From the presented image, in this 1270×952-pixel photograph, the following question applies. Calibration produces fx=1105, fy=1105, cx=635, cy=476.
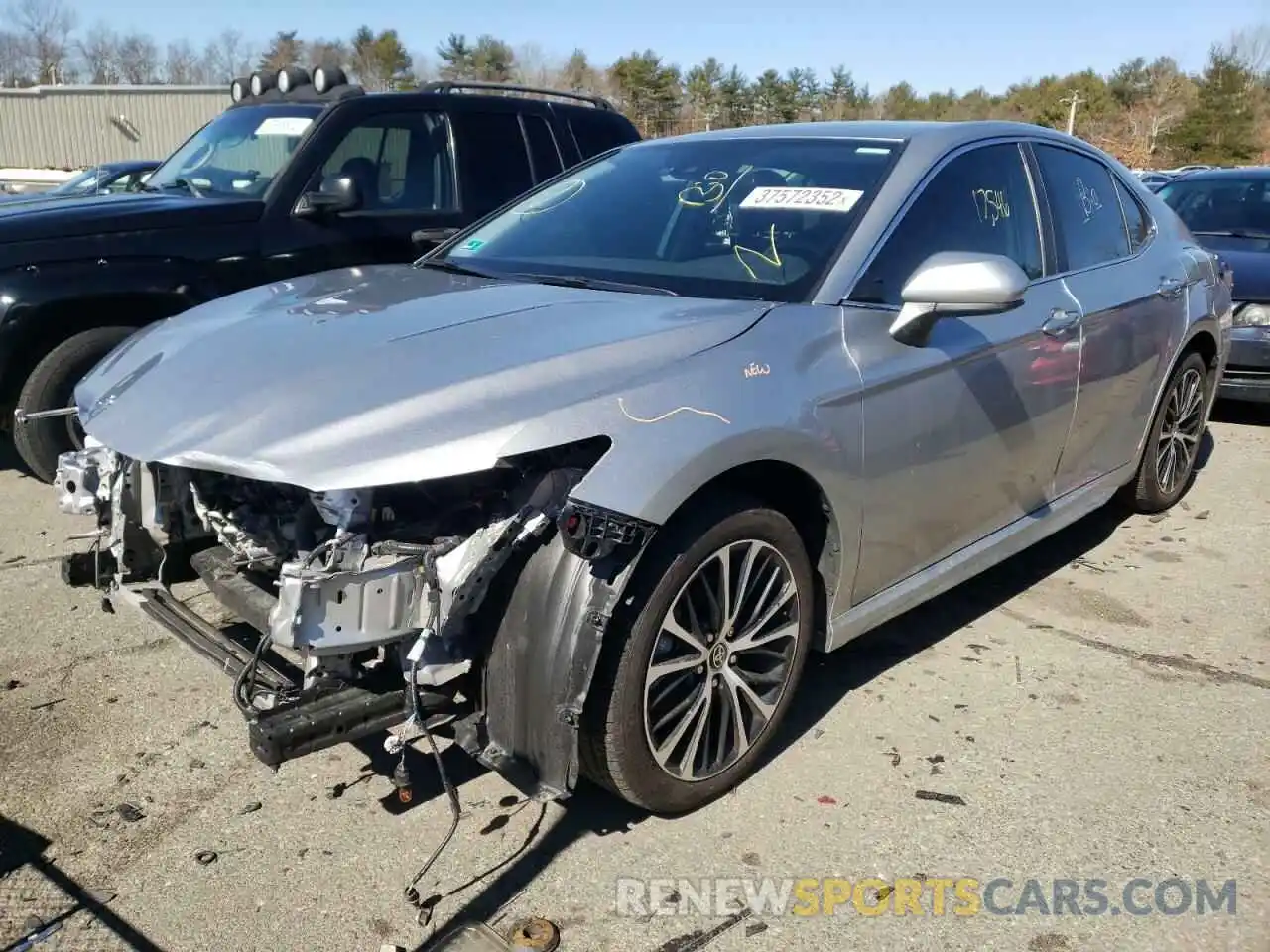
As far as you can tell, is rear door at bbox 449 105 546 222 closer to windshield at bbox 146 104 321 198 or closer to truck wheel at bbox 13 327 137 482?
windshield at bbox 146 104 321 198

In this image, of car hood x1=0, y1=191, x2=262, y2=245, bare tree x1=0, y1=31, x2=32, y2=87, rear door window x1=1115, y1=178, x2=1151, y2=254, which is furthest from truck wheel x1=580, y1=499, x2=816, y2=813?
bare tree x1=0, y1=31, x2=32, y2=87

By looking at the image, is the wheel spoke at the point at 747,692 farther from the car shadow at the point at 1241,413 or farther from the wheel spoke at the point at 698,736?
the car shadow at the point at 1241,413

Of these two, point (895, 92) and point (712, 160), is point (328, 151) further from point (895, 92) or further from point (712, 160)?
point (895, 92)

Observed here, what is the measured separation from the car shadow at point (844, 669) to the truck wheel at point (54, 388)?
3.47m

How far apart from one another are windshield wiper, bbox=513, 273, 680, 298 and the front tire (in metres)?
2.90

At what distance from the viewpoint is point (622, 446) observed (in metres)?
2.47

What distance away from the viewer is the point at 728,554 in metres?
2.79

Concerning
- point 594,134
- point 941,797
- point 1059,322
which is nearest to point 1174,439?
point 1059,322

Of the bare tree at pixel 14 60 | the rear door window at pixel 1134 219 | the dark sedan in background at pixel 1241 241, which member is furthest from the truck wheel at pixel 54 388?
the bare tree at pixel 14 60

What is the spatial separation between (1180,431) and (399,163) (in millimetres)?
4347

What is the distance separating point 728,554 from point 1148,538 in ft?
10.9

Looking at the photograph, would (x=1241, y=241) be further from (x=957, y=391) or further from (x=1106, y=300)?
(x=957, y=391)

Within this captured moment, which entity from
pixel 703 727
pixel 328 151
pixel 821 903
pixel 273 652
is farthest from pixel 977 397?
pixel 328 151

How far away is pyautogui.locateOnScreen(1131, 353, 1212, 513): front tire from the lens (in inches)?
202
